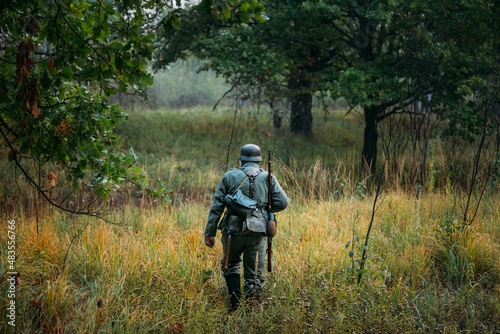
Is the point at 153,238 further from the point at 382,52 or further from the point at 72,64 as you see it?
the point at 382,52

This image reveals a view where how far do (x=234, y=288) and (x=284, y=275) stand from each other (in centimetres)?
65

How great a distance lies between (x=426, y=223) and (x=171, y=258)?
145 inches

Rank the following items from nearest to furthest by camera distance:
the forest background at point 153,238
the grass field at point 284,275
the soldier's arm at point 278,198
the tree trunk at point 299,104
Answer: the forest background at point 153,238 < the grass field at point 284,275 < the soldier's arm at point 278,198 < the tree trunk at point 299,104

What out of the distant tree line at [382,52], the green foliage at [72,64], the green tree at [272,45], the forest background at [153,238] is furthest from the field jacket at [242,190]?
the green tree at [272,45]

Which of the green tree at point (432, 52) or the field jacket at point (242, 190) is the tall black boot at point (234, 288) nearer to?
the field jacket at point (242, 190)

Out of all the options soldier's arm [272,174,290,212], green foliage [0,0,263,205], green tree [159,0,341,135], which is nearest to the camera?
green foliage [0,0,263,205]

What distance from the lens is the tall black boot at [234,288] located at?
393cm

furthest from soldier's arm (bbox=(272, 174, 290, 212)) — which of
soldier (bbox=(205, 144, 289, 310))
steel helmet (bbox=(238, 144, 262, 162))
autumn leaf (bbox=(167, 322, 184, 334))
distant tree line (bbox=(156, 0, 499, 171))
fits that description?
distant tree line (bbox=(156, 0, 499, 171))

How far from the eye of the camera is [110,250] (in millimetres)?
4371

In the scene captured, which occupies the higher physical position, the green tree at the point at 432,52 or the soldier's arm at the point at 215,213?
the green tree at the point at 432,52

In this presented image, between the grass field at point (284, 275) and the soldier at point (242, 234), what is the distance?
0.21 meters

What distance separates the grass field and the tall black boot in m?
0.12

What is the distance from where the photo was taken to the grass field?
347cm

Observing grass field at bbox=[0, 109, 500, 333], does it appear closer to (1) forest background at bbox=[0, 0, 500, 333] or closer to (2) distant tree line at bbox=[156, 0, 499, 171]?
(1) forest background at bbox=[0, 0, 500, 333]
